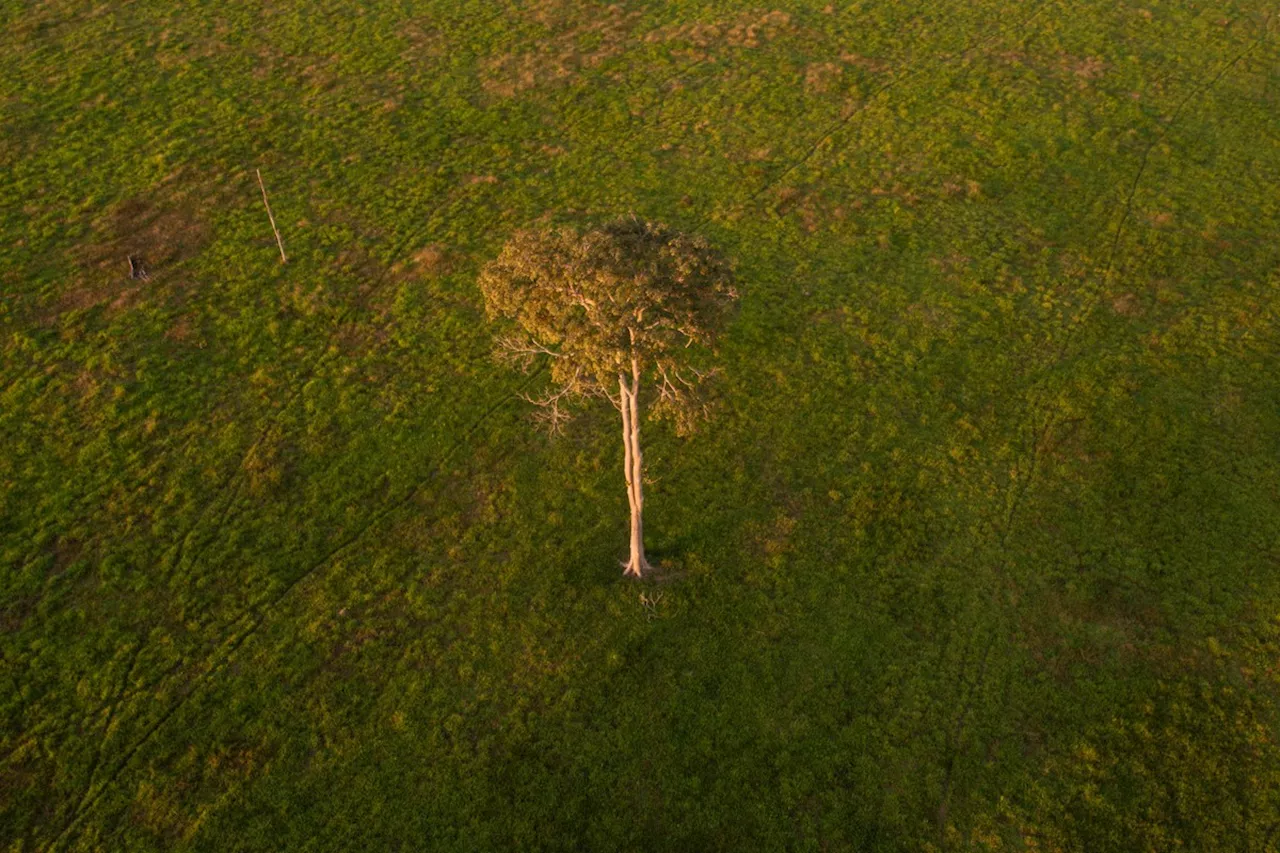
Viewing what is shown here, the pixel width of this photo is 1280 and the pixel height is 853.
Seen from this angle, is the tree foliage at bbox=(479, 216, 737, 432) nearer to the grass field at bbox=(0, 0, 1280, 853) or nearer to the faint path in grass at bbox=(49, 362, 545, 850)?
the grass field at bbox=(0, 0, 1280, 853)

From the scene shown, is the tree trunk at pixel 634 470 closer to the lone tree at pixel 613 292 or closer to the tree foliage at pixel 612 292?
the lone tree at pixel 613 292

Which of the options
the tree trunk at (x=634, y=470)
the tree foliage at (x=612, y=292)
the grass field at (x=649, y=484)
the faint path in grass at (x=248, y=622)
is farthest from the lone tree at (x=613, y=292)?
the faint path in grass at (x=248, y=622)

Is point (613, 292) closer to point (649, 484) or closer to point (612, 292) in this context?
point (612, 292)

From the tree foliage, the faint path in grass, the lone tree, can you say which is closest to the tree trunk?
the lone tree

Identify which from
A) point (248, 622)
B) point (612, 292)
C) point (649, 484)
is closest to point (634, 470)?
point (649, 484)

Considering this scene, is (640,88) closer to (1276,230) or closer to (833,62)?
(833,62)

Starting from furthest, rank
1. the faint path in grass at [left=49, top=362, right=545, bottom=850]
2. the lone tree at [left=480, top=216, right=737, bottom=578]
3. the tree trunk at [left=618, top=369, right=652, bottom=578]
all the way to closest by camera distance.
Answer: the tree trunk at [left=618, top=369, right=652, bottom=578] < the faint path in grass at [left=49, top=362, right=545, bottom=850] < the lone tree at [left=480, top=216, right=737, bottom=578]

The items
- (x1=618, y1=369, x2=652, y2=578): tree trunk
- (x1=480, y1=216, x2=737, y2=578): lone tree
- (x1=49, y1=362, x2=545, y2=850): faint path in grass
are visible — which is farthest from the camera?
(x1=618, y1=369, x2=652, y2=578): tree trunk

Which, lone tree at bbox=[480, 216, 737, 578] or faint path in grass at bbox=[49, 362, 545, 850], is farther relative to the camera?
faint path in grass at bbox=[49, 362, 545, 850]
